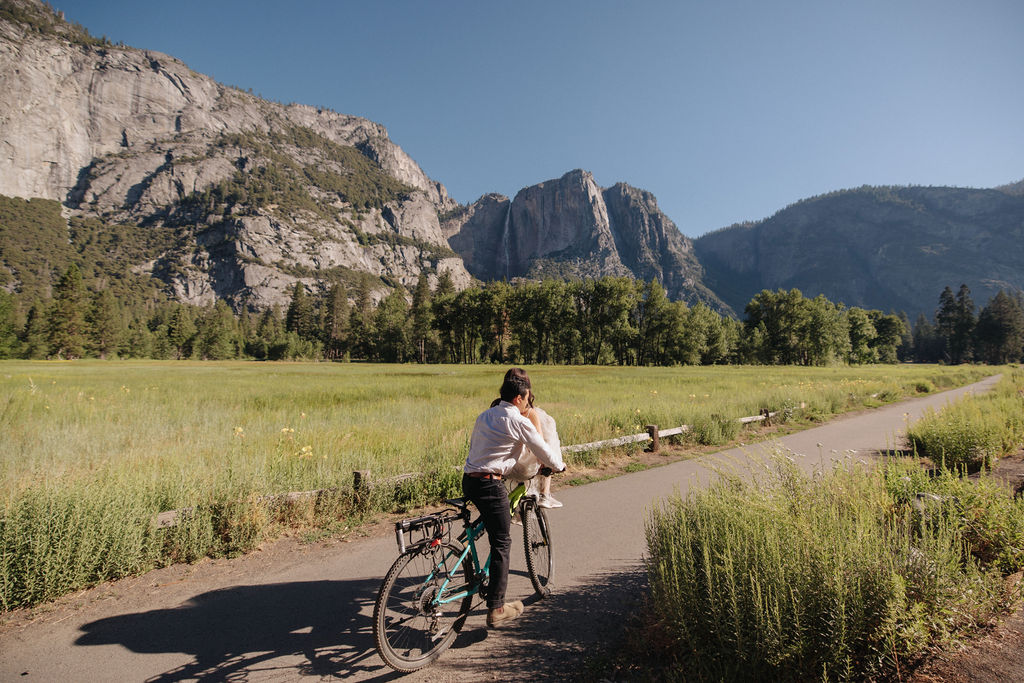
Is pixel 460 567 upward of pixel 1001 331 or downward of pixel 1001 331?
downward

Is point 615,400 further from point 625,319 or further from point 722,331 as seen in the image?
point 722,331

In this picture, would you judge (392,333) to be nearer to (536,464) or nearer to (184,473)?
(184,473)

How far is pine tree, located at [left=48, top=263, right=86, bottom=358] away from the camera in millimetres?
69625

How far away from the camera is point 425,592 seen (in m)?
3.52

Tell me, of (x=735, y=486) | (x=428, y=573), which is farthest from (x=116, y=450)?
(x=735, y=486)

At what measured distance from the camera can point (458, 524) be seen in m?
6.59

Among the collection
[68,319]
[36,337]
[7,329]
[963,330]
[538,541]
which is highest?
[68,319]

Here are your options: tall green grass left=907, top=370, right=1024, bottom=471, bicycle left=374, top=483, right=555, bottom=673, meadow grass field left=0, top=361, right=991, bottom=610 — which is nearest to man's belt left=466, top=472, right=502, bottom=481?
bicycle left=374, top=483, right=555, bottom=673

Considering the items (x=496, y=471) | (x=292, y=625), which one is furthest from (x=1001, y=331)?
(x=292, y=625)

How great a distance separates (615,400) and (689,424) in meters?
7.44

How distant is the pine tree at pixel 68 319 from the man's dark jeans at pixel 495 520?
320 ft

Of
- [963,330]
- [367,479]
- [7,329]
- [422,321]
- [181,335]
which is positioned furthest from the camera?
[963,330]

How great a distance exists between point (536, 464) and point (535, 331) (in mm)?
73597

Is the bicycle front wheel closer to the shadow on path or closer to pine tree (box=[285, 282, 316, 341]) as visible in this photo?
the shadow on path
